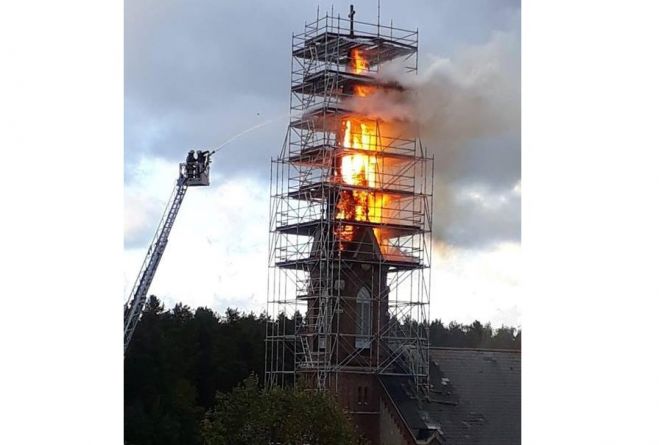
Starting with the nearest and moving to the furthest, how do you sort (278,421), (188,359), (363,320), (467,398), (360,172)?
(278,421) < (360,172) < (363,320) < (467,398) < (188,359)

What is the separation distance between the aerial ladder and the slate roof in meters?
4.03

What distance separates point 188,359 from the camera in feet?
73.2

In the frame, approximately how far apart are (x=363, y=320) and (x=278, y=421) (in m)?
3.30

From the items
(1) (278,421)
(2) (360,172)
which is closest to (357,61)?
(2) (360,172)

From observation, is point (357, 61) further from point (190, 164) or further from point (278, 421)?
point (278, 421)

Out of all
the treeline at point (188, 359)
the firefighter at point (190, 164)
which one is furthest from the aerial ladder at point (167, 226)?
the treeline at point (188, 359)

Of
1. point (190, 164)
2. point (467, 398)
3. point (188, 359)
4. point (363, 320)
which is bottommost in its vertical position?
point (467, 398)

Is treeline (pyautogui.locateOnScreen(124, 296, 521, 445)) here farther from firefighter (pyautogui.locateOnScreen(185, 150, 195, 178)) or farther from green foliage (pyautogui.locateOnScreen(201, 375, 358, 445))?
firefighter (pyautogui.locateOnScreen(185, 150, 195, 178))

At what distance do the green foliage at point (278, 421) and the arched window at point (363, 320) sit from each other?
8.23 ft
